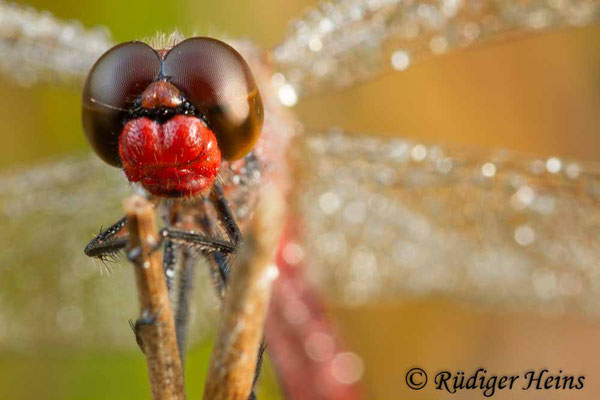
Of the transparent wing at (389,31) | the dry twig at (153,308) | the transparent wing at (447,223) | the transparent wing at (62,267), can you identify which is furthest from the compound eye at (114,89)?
the transparent wing at (62,267)

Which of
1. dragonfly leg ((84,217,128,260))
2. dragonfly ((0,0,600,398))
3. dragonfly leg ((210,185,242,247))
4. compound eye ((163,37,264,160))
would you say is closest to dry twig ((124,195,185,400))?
dragonfly leg ((84,217,128,260))

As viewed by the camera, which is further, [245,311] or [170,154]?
[170,154]

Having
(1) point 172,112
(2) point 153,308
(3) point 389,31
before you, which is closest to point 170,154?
(1) point 172,112

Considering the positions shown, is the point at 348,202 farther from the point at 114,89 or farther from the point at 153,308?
the point at 153,308

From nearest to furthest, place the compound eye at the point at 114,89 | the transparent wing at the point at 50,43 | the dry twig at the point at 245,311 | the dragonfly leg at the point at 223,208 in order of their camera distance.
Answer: the dry twig at the point at 245,311 < the compound eye at the point at 114,89 < the dragonfly leg at the point at 223,208 < the transparent wing at the point at 50,43

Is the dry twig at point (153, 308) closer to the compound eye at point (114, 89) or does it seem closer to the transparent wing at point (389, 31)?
the compound eye at point (114, 89)

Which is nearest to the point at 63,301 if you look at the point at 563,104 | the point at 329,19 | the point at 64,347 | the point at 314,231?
the point at 64,347
